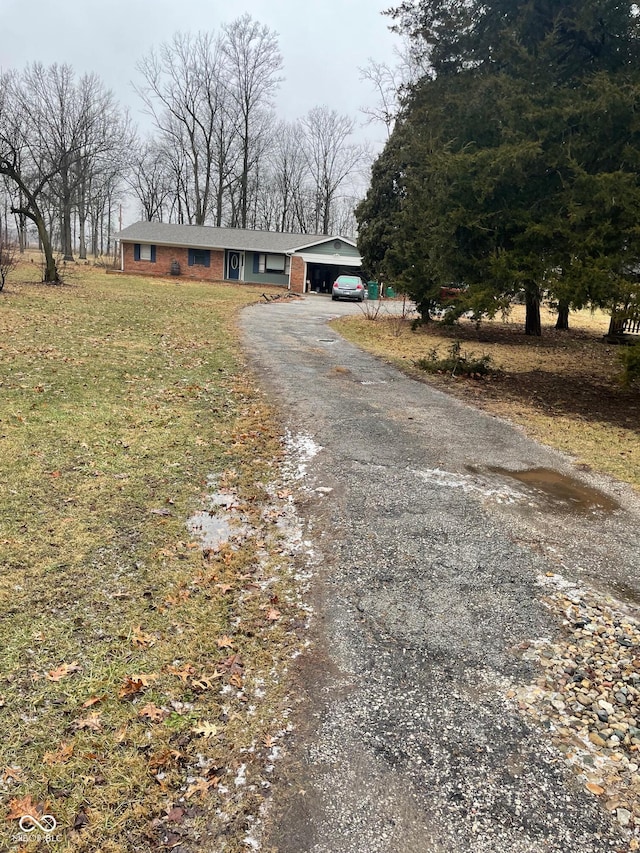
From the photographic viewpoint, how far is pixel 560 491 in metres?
5.16

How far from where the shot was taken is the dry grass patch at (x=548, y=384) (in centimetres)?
682

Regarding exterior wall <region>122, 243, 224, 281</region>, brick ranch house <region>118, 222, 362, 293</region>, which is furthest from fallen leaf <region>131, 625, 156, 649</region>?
exterior wall <region>122, 243, 224, 281</region>

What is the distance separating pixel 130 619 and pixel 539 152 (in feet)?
25.5

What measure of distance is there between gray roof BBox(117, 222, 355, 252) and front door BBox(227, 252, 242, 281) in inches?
36.3

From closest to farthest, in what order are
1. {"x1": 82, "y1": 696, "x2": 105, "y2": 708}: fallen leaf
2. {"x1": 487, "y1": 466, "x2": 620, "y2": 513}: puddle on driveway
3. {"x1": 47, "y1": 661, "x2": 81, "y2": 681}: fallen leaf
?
{"x1": 82, "y1": 696, "x2": 105, "y2": 708}: fallen leaf
{"x1": 47, "y1": 661, "x2": 81, "y2": 681}: fallen leaf
{"x1": 487, "y1": 466, "x2": 620, "y2": 513}: puddle on driveway

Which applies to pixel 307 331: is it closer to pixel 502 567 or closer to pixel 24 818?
pixel 502 567

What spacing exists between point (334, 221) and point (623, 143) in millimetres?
62306

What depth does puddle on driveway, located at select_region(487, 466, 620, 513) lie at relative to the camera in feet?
15.8

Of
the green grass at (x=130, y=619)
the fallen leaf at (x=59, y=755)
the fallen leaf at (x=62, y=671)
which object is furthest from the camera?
the fallen leaf at (x=62, y=671)

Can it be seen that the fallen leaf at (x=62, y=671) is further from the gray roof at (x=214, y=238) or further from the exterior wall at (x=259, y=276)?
the exterior wall at (x=259, y=276)

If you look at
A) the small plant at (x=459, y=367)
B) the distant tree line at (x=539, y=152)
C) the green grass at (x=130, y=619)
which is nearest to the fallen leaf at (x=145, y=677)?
the green grass at (x=130, y=619)

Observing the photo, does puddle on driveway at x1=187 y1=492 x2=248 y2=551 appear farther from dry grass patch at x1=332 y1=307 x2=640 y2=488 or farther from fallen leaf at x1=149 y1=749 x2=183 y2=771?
dry grass patch at x1=332 y1=307 x2=640 y2=488

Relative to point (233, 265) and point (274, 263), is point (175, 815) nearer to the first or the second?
point (274, 263)

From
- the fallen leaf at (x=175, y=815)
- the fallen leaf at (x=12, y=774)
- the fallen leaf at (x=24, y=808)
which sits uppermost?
the fallen leaf at (x=12, y=774)
